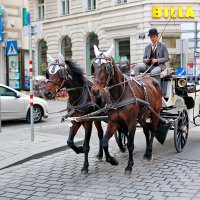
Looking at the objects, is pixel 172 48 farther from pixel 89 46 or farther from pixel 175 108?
pixel 175 108

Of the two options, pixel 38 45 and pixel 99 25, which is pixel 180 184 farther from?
pixel 38 45

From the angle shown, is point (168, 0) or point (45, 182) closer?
point (45, 182)

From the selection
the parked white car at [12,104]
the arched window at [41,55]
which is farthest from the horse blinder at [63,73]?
the arched window at [41,55]

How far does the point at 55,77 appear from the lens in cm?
681

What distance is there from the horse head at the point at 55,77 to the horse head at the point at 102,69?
2.36 feet

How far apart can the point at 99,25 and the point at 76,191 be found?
84.1 ft

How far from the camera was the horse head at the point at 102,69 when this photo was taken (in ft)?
20.4

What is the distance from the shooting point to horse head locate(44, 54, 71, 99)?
22.2 ft

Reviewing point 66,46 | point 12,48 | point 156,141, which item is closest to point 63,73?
point 156,141

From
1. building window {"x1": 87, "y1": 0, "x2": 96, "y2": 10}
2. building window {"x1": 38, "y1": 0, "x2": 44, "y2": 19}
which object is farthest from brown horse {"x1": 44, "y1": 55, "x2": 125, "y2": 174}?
building window {"x1": 38, "y1": 0, "x2": 44, "y2": 19}

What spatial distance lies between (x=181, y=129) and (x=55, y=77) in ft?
10.9

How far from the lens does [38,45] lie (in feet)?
119

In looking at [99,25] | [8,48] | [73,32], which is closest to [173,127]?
[8,48]

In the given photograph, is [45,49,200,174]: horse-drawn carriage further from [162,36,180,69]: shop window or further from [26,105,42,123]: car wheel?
[162,36,180,69]: shop window
